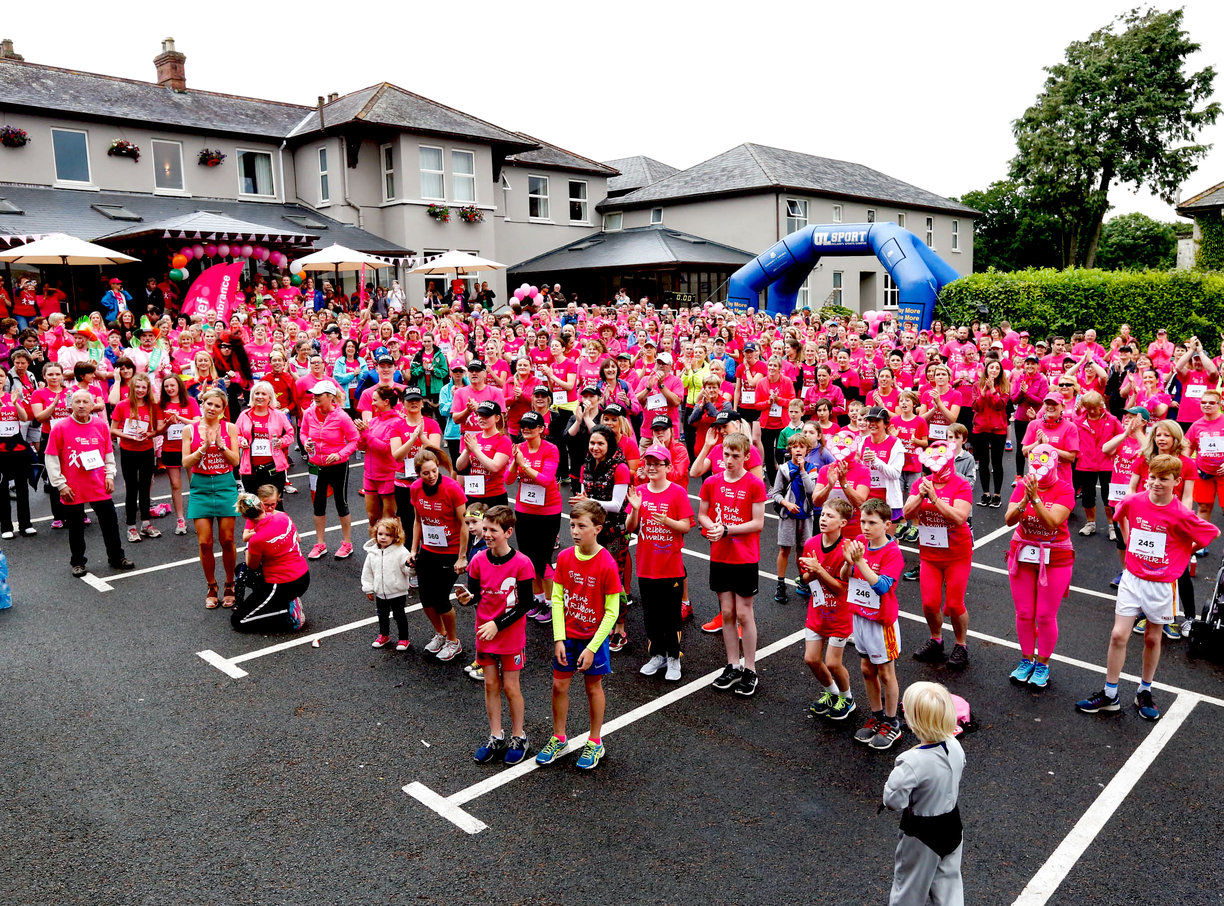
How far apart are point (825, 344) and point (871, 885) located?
41.6ft

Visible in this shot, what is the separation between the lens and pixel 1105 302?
2492 cm

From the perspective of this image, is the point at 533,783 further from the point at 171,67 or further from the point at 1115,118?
the point at 1115,118

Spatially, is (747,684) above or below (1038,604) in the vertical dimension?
below

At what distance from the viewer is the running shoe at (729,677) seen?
634cm

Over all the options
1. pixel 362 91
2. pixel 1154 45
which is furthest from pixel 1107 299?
pixel 362 91

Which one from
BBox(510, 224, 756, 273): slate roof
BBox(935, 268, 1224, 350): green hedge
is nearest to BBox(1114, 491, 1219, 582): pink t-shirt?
BBox(935, 268, 1224, 350): green hedge

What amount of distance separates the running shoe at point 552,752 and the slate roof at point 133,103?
26.6m

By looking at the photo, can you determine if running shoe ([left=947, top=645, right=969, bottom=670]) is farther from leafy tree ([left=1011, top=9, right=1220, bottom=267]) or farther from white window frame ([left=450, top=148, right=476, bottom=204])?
leafy tree ([left=1011, top=9, right=1220, bottom=267])

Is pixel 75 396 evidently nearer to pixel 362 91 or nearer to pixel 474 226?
pixel 474 226

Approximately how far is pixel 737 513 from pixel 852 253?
65.5 feet

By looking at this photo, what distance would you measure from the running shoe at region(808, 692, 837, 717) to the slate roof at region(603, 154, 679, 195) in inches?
1445

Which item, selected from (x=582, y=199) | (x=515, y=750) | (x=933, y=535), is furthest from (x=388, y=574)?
(x=582, y=199)

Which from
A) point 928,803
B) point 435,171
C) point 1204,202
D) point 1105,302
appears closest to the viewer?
point 928,803

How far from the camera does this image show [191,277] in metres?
22.1
